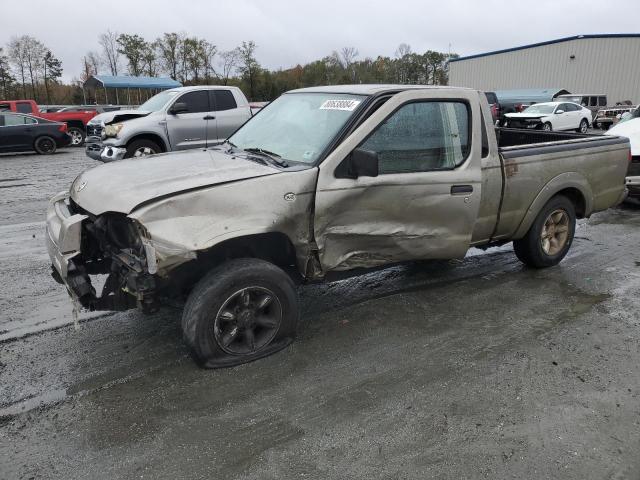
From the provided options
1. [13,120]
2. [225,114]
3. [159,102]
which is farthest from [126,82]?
[225,114]

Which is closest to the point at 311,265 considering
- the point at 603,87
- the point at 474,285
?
the point at 474,285

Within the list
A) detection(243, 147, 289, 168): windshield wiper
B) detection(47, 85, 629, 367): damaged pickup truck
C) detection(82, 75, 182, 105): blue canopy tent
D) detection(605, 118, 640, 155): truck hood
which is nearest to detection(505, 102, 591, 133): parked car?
detection(605, 118, 640, 155): truck hood

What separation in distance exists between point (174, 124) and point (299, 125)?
Answer: 310 inches

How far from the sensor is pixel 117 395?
326 cm

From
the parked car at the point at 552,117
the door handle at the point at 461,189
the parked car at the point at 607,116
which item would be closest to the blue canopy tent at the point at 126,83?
the parked car at the point at 552,117

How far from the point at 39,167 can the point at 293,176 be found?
13439 mm

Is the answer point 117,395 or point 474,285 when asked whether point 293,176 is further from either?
point 474,285

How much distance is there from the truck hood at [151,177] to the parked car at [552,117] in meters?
21.5

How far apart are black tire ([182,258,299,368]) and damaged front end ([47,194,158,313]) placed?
0.35 m

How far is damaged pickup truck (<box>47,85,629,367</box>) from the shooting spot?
10.9 feet

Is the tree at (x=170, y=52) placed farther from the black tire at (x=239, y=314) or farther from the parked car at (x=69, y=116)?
the black tire at (x=239, y=314)

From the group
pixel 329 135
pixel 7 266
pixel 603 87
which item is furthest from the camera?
pixel 603 87

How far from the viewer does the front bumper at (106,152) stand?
10.8 m

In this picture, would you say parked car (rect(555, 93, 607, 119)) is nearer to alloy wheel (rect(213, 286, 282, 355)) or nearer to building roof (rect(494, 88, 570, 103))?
building roof (rect(494, 88, 570, 103))
